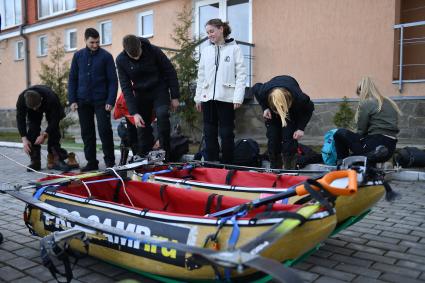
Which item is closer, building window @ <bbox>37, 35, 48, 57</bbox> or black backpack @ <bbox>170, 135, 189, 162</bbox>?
black backpack @ <bbox>170, 135, 189, 162</bbox>

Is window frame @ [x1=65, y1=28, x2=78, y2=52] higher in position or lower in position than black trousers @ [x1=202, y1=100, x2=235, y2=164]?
higher

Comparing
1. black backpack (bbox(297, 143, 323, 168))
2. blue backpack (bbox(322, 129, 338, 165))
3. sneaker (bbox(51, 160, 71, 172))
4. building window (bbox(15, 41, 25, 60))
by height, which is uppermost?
building window (bbox(15, 41, 25, 60))

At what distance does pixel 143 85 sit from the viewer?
243 inches

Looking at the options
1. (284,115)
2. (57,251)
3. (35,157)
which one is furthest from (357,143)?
(35,157)

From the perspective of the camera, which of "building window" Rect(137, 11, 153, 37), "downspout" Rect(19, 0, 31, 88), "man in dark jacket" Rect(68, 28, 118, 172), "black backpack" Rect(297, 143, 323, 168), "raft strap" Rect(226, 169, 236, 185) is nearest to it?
"raft strap" Rect(226, 169, 236, 185)

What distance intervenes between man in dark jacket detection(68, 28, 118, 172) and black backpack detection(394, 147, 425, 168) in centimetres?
438

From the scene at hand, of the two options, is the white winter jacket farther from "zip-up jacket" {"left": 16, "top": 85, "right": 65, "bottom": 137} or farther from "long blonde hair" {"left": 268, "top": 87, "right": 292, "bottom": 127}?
"zip-up jacket" {"left": 16, "top": 85, "right": 65, "bottom": 137}

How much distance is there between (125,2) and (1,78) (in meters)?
9.59

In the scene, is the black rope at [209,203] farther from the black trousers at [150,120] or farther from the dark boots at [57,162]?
the dark boots at [57,162]

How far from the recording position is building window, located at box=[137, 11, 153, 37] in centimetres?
1485

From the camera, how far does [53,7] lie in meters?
18.9

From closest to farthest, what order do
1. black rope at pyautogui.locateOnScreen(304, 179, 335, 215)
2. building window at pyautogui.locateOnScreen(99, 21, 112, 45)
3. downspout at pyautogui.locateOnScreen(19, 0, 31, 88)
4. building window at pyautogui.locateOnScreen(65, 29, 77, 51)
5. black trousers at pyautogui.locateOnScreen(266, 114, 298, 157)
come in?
black rope at pyautogui.locateOnScreen(304, 179, 335, 215)
black trousers at pyautogui.locateOnScreen(266, 114, 298, 157)
building window at pyautogui.locateOnScreen(99, 21, 112, 45)
building window at pyautogui.locateOnScreen(65, 29, 77, 51)
downspout at pyautogui.locateOnScreen(19, 0, 31, 88)

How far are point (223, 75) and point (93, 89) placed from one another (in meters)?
2.17

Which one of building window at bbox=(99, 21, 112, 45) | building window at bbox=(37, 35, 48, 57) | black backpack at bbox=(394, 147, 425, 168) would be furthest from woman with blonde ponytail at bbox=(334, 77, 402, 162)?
building window at bbox=(37, 35, 48, 57)
